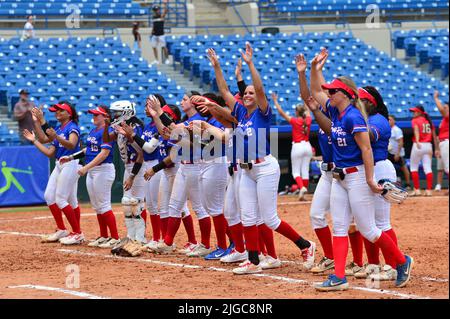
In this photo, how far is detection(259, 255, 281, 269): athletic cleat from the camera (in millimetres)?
10531

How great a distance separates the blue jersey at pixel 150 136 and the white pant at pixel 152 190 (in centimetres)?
7

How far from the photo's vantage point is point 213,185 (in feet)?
37.5

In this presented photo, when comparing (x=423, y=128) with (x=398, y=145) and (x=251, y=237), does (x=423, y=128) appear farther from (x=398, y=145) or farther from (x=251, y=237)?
(x=251, y=237)

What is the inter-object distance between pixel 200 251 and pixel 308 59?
16004 millimetres

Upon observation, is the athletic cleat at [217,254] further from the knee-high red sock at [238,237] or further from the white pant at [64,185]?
the white pant at [64,185]

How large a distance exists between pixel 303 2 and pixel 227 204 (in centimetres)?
2099

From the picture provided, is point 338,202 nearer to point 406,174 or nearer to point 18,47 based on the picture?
point 406,174

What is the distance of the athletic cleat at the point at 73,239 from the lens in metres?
13.1

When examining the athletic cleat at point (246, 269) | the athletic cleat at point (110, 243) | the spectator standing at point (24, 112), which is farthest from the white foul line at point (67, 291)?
the spectator standing at point (24, 112)

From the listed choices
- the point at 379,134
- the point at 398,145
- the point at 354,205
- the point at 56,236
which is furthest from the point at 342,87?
the point at 398,145

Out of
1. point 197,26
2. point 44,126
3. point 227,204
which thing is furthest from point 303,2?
point 227,204

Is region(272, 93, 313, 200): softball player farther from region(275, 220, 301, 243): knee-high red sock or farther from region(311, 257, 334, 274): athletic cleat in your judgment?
region(311, 257, 334, 274): athletic cleat

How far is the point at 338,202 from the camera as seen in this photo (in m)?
8.84

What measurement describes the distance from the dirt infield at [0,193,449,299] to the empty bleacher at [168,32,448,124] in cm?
1097
